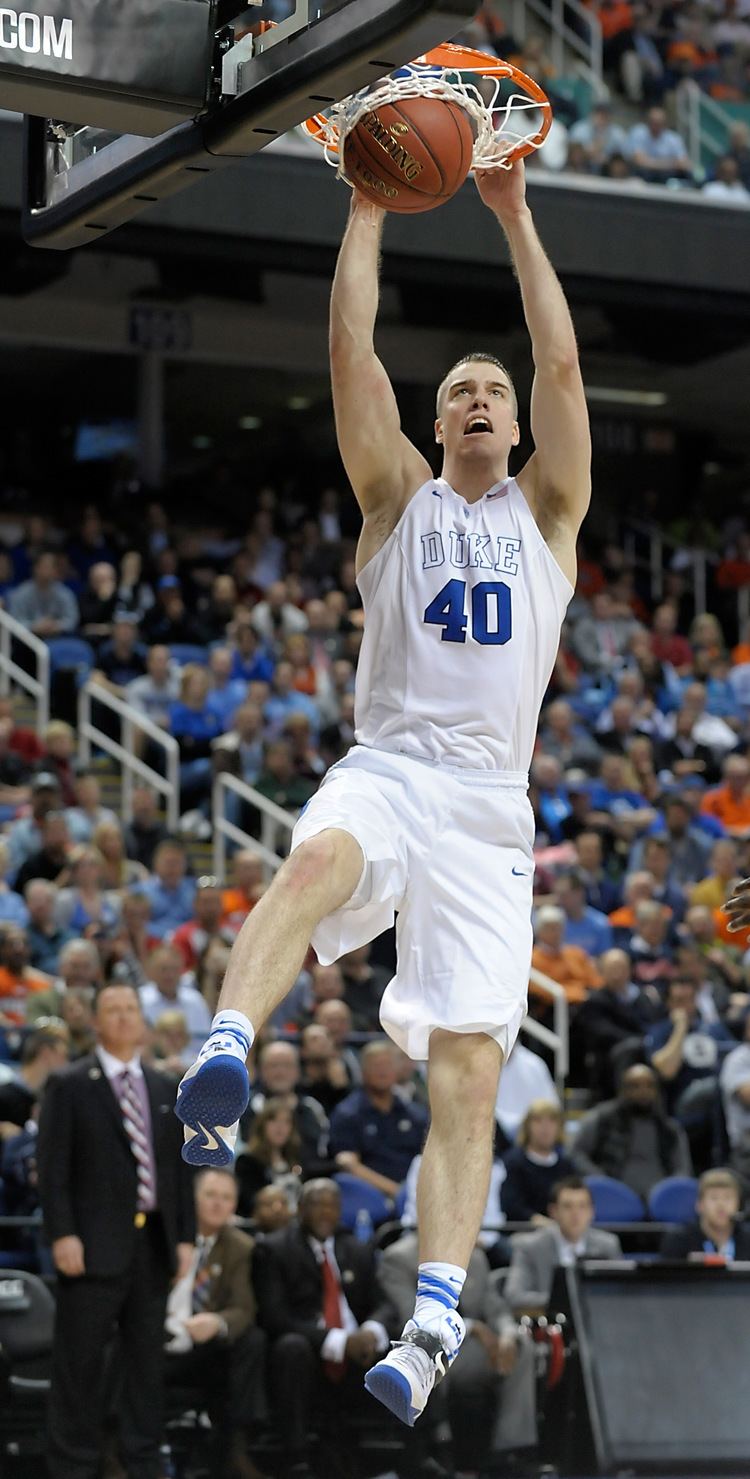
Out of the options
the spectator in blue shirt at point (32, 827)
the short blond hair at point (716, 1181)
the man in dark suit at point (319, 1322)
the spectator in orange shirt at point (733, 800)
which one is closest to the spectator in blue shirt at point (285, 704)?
the spectator in blue shirt at point (32, 827)

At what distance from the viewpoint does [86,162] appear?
5.83 meters

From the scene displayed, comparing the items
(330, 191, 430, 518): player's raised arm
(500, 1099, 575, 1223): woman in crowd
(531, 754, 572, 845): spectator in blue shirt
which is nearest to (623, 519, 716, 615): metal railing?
(531, 754, 572, 845): spectator in blue shirt

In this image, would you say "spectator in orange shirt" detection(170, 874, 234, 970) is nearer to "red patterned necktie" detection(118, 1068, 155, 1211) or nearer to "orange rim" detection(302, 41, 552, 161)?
"red patterned necktie" detection(118, 1068, 155, 1211)

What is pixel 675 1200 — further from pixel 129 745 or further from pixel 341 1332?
pixel 129 745

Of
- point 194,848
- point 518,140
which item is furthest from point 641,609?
point 518,140

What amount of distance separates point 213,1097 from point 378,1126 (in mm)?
6467

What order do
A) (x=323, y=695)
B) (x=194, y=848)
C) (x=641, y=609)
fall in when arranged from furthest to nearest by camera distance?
(x=641, y=609) → (x=323, y=695) → (x=194, y=848)

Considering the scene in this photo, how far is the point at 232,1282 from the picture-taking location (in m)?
9.79

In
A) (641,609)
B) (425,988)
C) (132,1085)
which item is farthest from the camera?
(641,609)

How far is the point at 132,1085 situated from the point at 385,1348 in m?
1.68

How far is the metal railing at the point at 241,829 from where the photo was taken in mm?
15125

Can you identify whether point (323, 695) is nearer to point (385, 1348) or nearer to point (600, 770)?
point (600, 770)

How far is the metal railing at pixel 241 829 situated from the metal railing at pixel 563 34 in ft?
30.5

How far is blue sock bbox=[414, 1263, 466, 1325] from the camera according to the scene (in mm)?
5543
